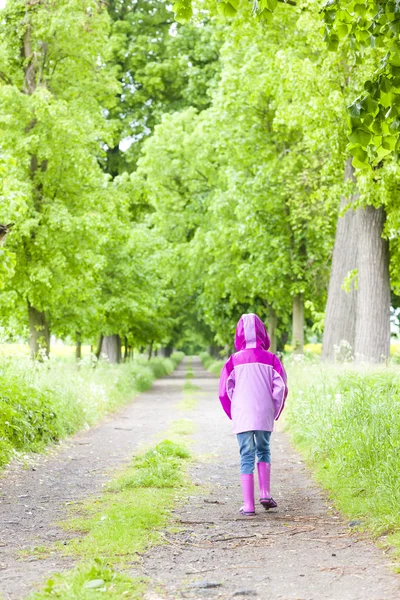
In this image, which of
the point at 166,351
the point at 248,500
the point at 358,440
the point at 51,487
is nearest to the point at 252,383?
the point at 248,500

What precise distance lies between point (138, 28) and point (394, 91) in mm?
30400

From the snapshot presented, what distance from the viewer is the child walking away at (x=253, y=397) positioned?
7.69 m

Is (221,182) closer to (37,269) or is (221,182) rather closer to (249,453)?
(37,269)

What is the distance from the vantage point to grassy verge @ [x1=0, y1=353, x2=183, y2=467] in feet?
36.9

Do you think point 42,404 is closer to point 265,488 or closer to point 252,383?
point 252,383

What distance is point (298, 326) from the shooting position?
24.9 meters

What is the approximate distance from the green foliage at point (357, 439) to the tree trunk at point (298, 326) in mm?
10936

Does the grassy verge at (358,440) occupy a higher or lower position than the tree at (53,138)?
lower

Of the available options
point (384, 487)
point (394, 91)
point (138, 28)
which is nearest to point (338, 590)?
point (384, 487)

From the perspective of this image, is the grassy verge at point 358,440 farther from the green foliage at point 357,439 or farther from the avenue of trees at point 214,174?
the avenue of trees at point 214,174

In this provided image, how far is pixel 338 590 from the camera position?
4742 millimetres

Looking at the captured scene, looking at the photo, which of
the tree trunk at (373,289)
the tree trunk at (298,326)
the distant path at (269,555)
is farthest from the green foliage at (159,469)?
the tree trunk at (298,326)

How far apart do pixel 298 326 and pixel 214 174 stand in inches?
366

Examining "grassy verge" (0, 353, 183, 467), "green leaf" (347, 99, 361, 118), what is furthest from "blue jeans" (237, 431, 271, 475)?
"grassy verge" (0, 353, 183, 467)
